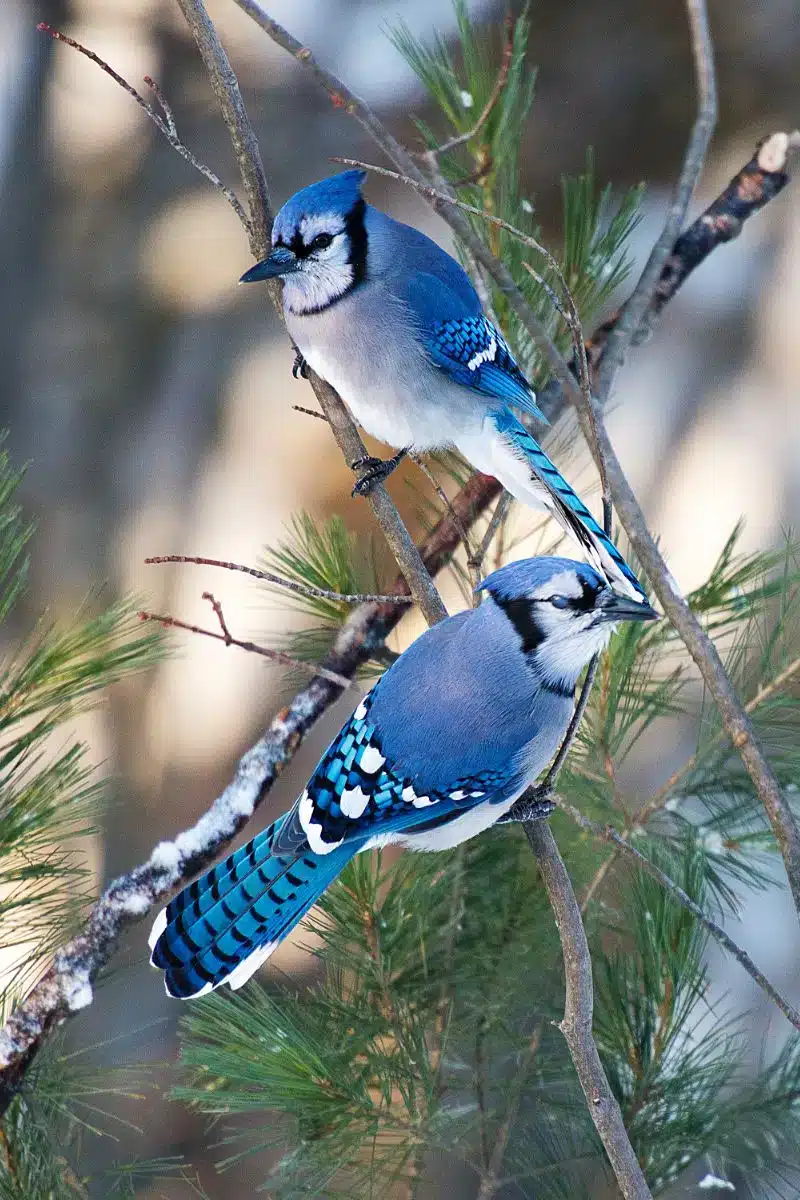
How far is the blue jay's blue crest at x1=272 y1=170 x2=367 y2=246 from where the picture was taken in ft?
1.94

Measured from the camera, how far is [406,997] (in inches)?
28.1

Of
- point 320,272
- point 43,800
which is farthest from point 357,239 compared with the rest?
point 43,800

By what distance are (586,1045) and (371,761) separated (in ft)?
0.50

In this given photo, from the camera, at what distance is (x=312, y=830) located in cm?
52

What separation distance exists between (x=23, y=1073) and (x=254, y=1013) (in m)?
0.13

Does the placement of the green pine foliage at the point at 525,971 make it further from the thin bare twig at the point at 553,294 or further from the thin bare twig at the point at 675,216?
the thin bare twig at the point at 553,294

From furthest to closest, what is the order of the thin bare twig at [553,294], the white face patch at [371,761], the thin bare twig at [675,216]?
the thin bare twig at [675,216] < the white face patch at [371,761] < the thin bare twig at [553,294]

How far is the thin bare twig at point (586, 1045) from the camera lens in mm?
477

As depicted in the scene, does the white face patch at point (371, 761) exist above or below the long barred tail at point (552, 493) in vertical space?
below

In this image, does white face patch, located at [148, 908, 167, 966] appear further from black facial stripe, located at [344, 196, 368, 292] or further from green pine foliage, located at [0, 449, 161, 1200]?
black facial stripe, located at [344, 196, 368, 292]

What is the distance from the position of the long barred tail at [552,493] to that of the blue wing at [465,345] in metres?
0.02

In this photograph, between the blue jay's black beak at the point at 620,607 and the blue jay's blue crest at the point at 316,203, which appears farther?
the blue jay's blue crest at the point at 316,203

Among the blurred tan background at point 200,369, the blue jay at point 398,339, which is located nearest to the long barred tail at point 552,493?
the blue jay at point 398,339

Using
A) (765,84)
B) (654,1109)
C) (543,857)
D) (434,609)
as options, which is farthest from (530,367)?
(765,84)
